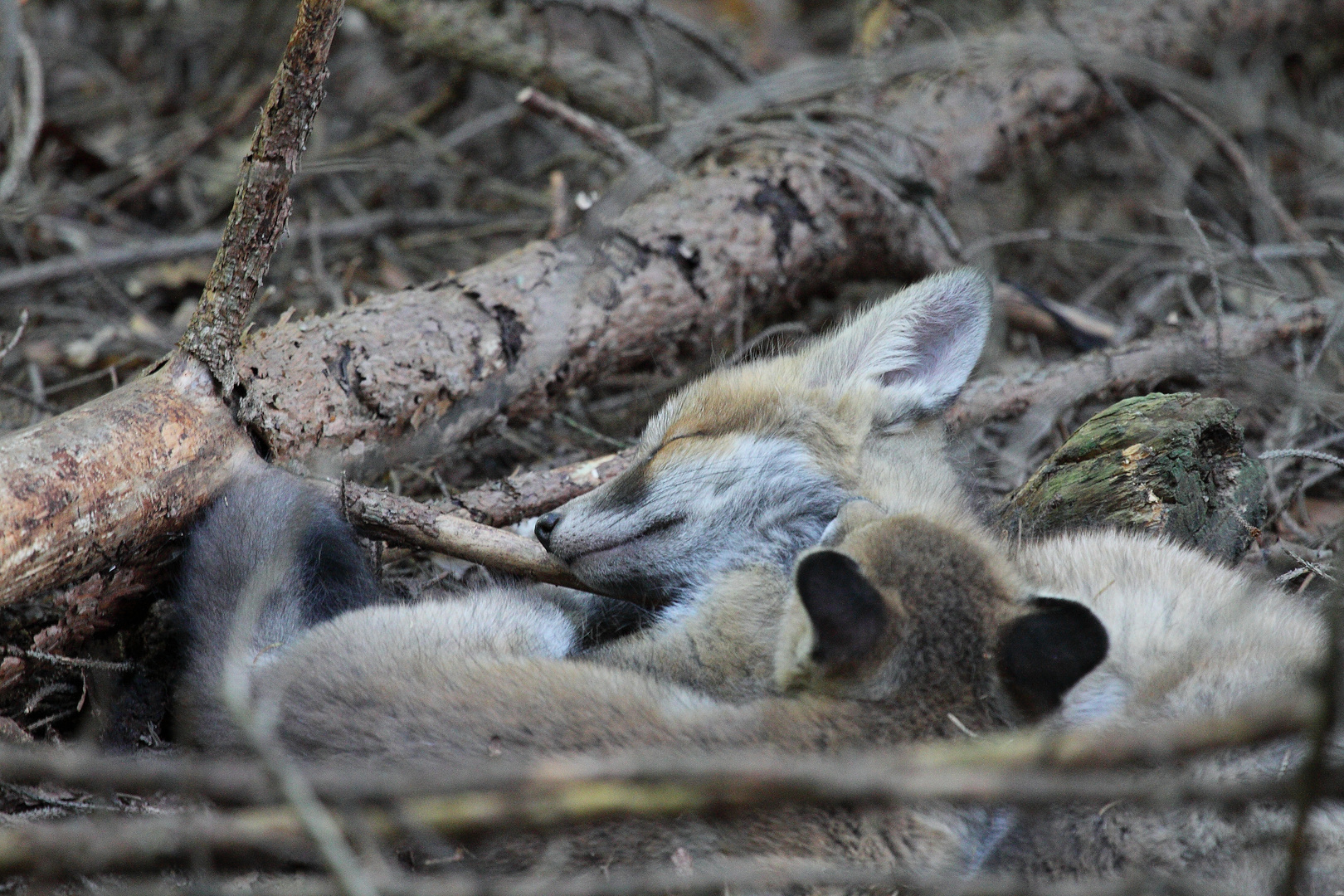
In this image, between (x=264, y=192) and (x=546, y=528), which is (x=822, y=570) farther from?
(x=264, y=192)

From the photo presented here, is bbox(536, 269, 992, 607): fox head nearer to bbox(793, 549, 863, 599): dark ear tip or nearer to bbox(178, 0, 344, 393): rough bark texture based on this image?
bbox(793, 549, 863, 599): dark ear tip

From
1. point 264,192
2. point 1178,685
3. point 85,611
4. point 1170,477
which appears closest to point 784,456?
point 1170,477

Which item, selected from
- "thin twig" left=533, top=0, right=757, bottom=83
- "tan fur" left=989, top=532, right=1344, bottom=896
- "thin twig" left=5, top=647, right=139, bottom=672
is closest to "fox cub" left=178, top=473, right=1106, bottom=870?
"tan fur" left=989, top=532, right=1344, bottom=896

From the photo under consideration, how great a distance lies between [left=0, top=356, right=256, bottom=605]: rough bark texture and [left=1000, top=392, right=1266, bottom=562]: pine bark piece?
8.42 feet

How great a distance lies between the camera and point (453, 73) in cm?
633

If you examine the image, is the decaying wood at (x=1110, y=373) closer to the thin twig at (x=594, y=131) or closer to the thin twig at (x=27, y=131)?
the thin twig at (x=594, y=131)

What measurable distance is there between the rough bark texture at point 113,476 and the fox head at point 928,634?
65.8 inches

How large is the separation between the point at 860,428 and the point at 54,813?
2.42 meters

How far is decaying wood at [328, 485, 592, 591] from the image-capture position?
3.02 meters

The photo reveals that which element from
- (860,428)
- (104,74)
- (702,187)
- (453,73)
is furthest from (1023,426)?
(104,74)

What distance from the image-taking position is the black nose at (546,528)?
313 centimetres

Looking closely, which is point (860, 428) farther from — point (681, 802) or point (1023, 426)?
point (681, 802)

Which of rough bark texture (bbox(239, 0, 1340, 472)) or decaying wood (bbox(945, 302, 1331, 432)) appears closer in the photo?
rough bark texture (bbox(239, 0, 1340, 472))

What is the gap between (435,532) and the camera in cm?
305
